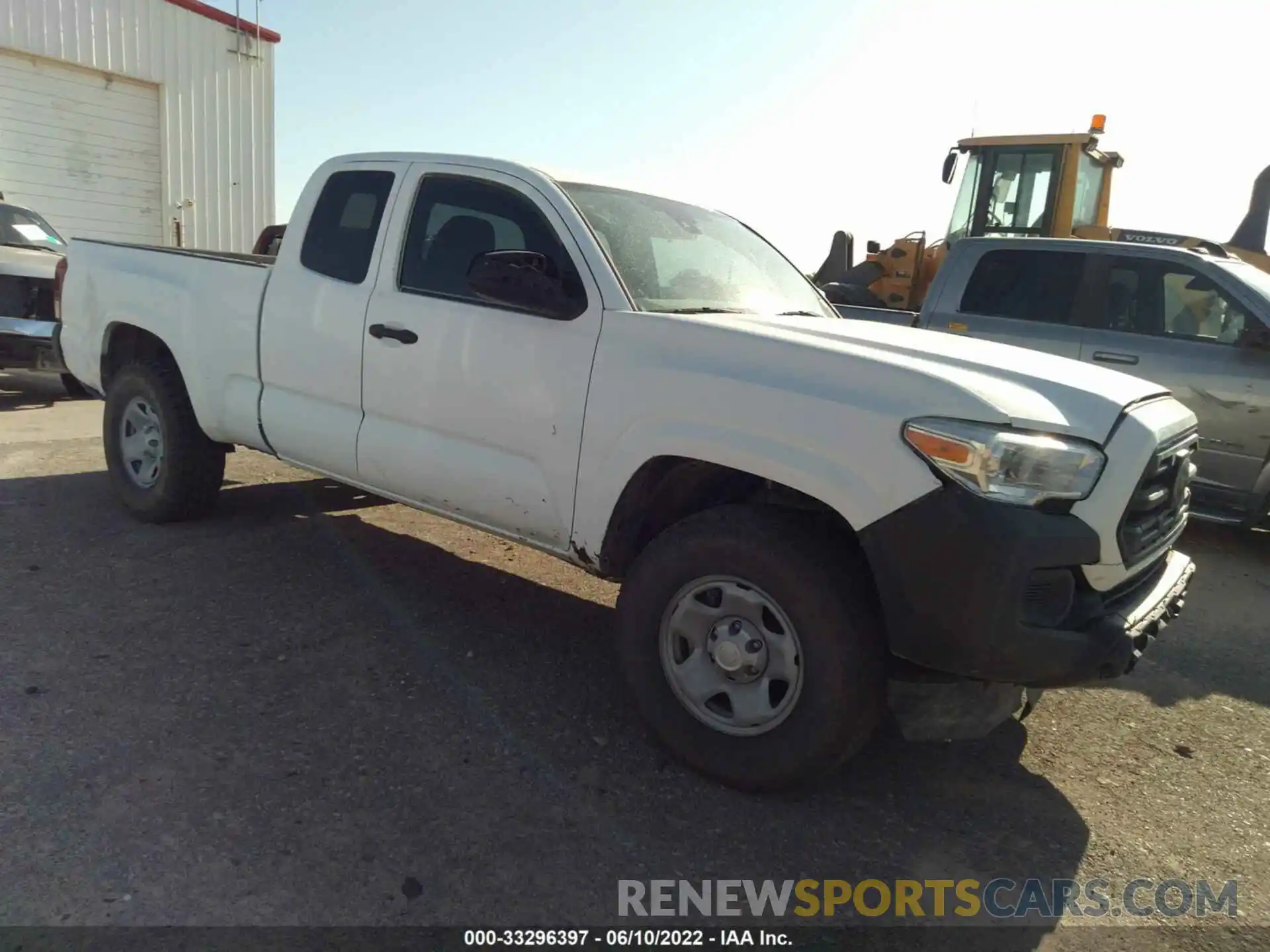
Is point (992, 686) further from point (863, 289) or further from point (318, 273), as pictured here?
point (863, 289)

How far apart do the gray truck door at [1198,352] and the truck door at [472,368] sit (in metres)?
4.57

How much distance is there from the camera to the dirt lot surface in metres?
2.41

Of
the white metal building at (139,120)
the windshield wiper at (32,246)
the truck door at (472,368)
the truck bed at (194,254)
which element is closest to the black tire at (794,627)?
the truck door at (472,368)

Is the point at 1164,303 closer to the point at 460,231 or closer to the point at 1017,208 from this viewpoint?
the point at 1017,208

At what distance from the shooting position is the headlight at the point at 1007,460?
2.44 m

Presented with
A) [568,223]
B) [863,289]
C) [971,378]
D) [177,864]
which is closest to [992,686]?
[971,378]

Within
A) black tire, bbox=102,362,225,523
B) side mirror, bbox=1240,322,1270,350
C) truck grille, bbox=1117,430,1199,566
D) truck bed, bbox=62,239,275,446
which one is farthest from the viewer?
side mirror, bbox=1240,322,1270,350

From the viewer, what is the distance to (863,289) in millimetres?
10828

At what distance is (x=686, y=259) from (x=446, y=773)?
217cm

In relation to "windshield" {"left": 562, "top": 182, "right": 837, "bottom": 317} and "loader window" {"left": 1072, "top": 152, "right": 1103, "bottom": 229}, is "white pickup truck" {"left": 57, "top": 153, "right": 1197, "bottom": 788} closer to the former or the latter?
"windshield" {"left": 562, "top": 182, "right": 837, "bottom": 317}

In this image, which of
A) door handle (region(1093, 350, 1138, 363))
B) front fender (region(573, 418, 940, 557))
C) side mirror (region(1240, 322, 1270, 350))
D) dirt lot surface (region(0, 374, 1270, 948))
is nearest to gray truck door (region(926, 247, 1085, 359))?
door handle (region(1093, 350, 1138, 363))

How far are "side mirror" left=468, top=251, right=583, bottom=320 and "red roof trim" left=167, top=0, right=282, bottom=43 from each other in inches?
607

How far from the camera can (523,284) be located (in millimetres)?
3285

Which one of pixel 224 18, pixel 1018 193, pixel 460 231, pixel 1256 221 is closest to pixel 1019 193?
pixel 1018 193
